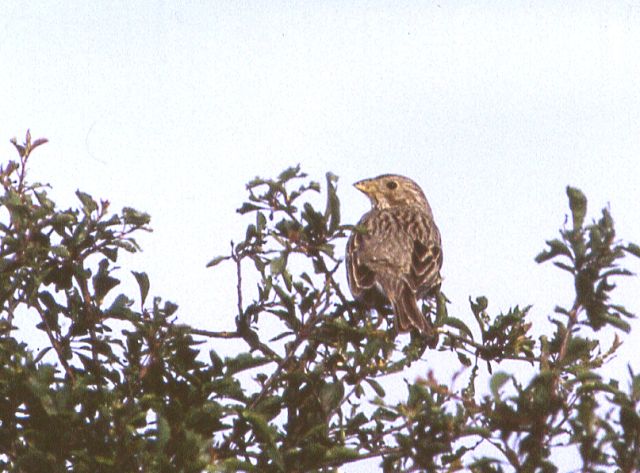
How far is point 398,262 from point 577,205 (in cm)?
451

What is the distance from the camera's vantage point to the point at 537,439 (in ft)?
14.8

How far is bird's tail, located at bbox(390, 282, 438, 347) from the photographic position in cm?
739

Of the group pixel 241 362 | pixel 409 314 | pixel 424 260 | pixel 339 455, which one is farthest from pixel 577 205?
pixel 424 260

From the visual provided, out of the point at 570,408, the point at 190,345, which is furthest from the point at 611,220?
the point at 190,345

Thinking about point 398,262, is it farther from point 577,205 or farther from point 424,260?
point 577,205

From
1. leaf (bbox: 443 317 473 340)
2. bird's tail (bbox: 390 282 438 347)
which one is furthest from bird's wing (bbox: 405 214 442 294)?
leaf (bbox: 443 317 473 340)

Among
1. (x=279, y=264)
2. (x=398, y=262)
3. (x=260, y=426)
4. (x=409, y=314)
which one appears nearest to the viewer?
(x=260, y=426)

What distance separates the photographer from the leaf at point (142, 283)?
6.50 meters

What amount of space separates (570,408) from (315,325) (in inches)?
78.4

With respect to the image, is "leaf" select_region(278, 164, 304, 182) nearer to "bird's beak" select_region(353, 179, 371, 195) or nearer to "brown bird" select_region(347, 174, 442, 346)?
"brown bird" select_region(347, 174, 442, 346)

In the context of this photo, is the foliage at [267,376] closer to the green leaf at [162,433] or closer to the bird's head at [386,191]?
the green leaf at [162,433]

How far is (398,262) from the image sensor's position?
9.32 metres

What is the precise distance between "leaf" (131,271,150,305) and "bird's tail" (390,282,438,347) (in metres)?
1.71

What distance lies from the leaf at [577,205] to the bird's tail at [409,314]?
8.01ft
